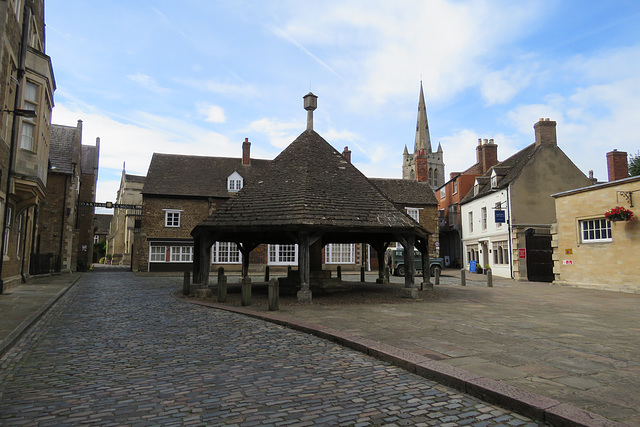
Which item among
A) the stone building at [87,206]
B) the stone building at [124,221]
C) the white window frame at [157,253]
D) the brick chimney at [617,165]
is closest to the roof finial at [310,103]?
the brick chimney at [617,165]

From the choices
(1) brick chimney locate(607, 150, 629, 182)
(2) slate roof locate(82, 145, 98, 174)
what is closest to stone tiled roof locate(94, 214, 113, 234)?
(2) slate roof locate(82, 145, 98, 174)

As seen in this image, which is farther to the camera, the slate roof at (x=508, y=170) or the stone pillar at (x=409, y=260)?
the slate roof at (x=508, y=170)

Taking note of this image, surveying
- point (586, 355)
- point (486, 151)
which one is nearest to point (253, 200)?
point (586, 355)

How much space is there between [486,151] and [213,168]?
23417 millimetres

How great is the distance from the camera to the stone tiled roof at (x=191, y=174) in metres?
33.1

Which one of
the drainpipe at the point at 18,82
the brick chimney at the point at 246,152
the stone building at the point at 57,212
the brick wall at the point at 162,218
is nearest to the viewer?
the drainpipe at the point at 18,82

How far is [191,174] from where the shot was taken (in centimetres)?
3528

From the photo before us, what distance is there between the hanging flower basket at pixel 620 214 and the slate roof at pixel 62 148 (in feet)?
95.9

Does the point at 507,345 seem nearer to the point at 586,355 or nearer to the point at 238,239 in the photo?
the point at 586,355

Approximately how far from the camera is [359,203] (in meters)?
13.5

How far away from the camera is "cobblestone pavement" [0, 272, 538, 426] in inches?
147

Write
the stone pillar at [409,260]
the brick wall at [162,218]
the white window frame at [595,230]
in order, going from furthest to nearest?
the brick wall at [162,218] → the white window frame at [595,230] → the stone pillar at [409,260]

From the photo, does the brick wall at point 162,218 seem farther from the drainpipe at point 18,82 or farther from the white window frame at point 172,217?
the drainpipe at point 18,82

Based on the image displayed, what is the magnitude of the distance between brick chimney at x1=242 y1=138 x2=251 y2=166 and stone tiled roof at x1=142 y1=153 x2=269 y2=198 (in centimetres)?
45
